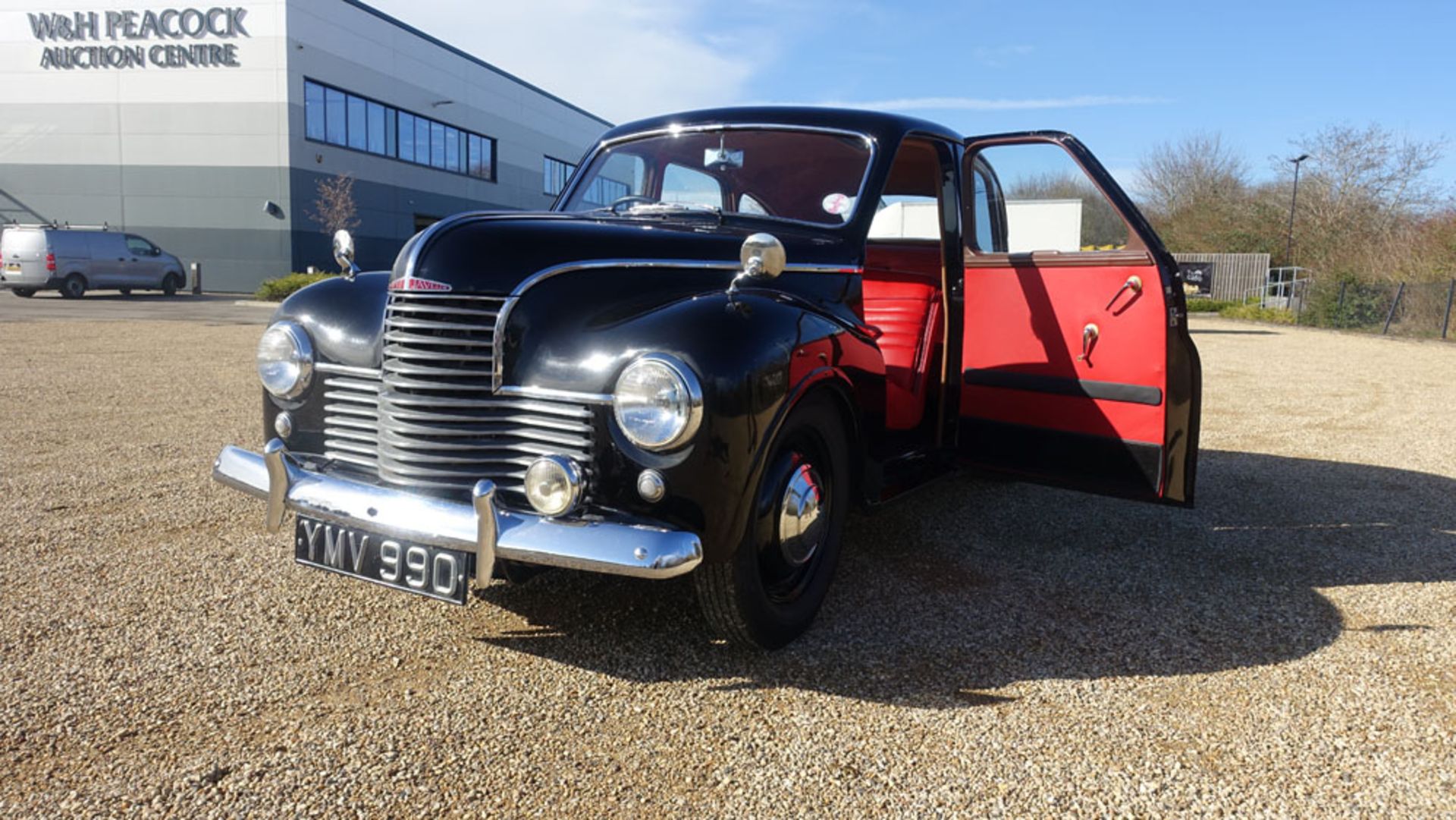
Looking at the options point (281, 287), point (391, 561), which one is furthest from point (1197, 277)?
point (281, 287)

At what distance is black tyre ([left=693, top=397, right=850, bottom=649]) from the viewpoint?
275 centimetres

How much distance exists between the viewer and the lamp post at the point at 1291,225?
33.8m

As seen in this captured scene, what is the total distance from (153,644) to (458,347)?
55.5 inches

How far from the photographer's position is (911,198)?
15.7 ft

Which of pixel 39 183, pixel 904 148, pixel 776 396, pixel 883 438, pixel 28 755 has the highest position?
pixel 39 183

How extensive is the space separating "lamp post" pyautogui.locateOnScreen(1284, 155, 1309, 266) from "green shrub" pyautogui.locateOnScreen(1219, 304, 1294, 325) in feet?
22.9

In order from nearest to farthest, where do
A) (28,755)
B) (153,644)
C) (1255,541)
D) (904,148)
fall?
(28,755) < (153,644) < (904,148) < (1255,541)

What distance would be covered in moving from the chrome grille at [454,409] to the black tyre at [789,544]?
2.01 ft

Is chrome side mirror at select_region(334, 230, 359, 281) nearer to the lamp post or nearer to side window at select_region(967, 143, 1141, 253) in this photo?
side window at select_region(967, 143, 1141, 253)

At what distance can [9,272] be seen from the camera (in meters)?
20.7

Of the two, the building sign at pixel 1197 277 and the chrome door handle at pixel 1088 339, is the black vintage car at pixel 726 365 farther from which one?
the building sign at pixel 1197 277

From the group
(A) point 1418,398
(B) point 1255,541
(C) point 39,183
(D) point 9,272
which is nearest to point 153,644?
(B) point 1255,541

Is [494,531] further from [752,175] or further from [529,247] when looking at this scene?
[752,175]

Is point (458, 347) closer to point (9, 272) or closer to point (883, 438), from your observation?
point (883, 438)
